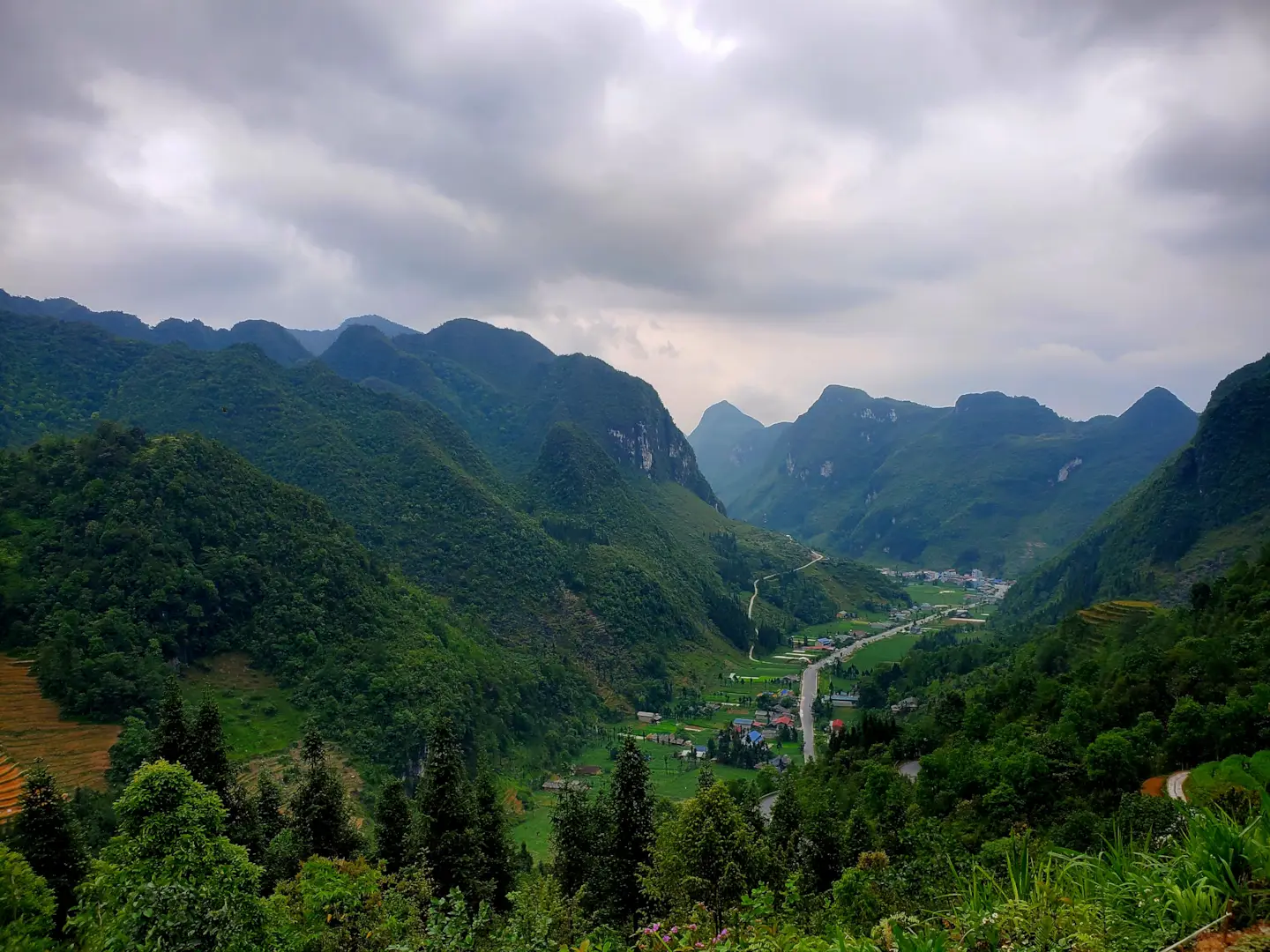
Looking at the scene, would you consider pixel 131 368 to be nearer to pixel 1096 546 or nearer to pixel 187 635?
pixel 187 635

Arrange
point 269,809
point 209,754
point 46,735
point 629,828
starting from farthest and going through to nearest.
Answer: point 46,735
point 269,809
point 209,754
point 629,828

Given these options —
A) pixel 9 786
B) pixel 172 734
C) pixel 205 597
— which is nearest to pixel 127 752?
pixel 9 786

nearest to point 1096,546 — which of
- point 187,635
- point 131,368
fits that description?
point 187,635

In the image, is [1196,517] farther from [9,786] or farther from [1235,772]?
[9,786]

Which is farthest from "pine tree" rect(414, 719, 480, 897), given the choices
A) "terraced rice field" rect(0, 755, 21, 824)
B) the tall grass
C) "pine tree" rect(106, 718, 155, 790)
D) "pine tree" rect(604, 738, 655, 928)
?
the tall grass

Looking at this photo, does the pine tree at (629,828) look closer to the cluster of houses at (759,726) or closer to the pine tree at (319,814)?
the pine tree at (319,814)

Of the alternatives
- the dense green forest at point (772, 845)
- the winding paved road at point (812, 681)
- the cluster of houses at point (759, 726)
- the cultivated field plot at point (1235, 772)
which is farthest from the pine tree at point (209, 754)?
the cluster of houses at point (759, 726)
